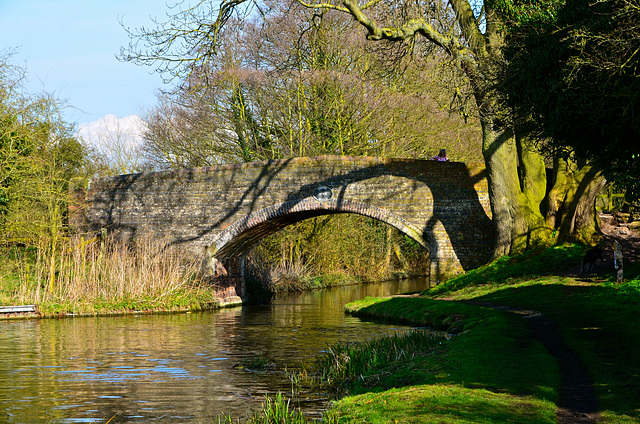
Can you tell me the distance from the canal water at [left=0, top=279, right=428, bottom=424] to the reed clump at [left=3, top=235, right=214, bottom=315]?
2.36 ft

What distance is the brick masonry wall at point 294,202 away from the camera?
19.2 metres

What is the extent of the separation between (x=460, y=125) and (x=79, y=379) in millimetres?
20309

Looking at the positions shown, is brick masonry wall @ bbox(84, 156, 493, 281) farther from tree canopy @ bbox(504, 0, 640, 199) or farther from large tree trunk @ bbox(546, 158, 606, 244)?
tree canopy @ bbox(504, 0, 640, 199)

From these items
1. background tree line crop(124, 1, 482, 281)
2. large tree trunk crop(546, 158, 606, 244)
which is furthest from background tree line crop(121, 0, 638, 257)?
background tree line crop(124, 1, 482, 281)

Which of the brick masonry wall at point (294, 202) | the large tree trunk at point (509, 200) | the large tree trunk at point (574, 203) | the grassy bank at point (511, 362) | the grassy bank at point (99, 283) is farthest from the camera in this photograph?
the brick masonry wall at point (294, 202)

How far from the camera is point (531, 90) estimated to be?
1032cm

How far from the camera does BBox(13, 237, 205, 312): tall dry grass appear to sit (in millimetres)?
18141

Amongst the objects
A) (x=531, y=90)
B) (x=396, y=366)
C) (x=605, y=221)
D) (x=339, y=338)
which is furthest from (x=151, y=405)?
(x=605, y=221)

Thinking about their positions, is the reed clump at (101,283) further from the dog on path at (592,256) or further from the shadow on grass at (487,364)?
the dog on path at (592,256)

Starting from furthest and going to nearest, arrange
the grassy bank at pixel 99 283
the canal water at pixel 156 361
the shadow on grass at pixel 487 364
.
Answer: the grassy bank at pixel 99 283 < the canal water at pixel 156 361 < the shadow on grass at pixel 487 364

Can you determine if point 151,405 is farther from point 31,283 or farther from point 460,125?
point 460,125

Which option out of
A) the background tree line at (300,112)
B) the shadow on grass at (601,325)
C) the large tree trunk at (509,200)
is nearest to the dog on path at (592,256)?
the shadow on grass at (601,325)

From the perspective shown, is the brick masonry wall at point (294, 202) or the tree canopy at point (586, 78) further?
the brick masonry wall at point (294, 202)

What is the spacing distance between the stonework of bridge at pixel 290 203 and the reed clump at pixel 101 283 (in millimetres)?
1800
